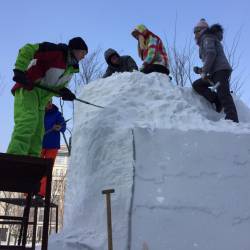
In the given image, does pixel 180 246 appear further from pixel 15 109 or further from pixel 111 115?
pixel 15 109

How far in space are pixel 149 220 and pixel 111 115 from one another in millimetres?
961

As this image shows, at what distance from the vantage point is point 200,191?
287 centimetres

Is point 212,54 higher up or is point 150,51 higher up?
point 150,51

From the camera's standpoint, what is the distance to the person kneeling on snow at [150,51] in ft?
13.6

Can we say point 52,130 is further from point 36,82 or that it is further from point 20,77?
point 20,77

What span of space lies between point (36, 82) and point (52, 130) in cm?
96

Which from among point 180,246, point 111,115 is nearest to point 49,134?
point 111,115

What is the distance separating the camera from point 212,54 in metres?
3.77

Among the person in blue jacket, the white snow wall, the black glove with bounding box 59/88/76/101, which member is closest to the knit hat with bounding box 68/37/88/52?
the black glove with bounding box 59/88/76/101

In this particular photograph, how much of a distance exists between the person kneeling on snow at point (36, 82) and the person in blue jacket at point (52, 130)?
0.70 metres

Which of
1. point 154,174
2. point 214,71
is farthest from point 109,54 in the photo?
point 154,174

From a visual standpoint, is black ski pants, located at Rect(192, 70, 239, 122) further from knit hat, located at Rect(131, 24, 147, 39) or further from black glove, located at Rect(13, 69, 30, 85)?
black glove, located at Rect(13, 69, 30, 85)

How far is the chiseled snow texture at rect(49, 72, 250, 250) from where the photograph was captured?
9.07ft

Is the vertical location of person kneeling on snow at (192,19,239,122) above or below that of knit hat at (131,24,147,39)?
below
